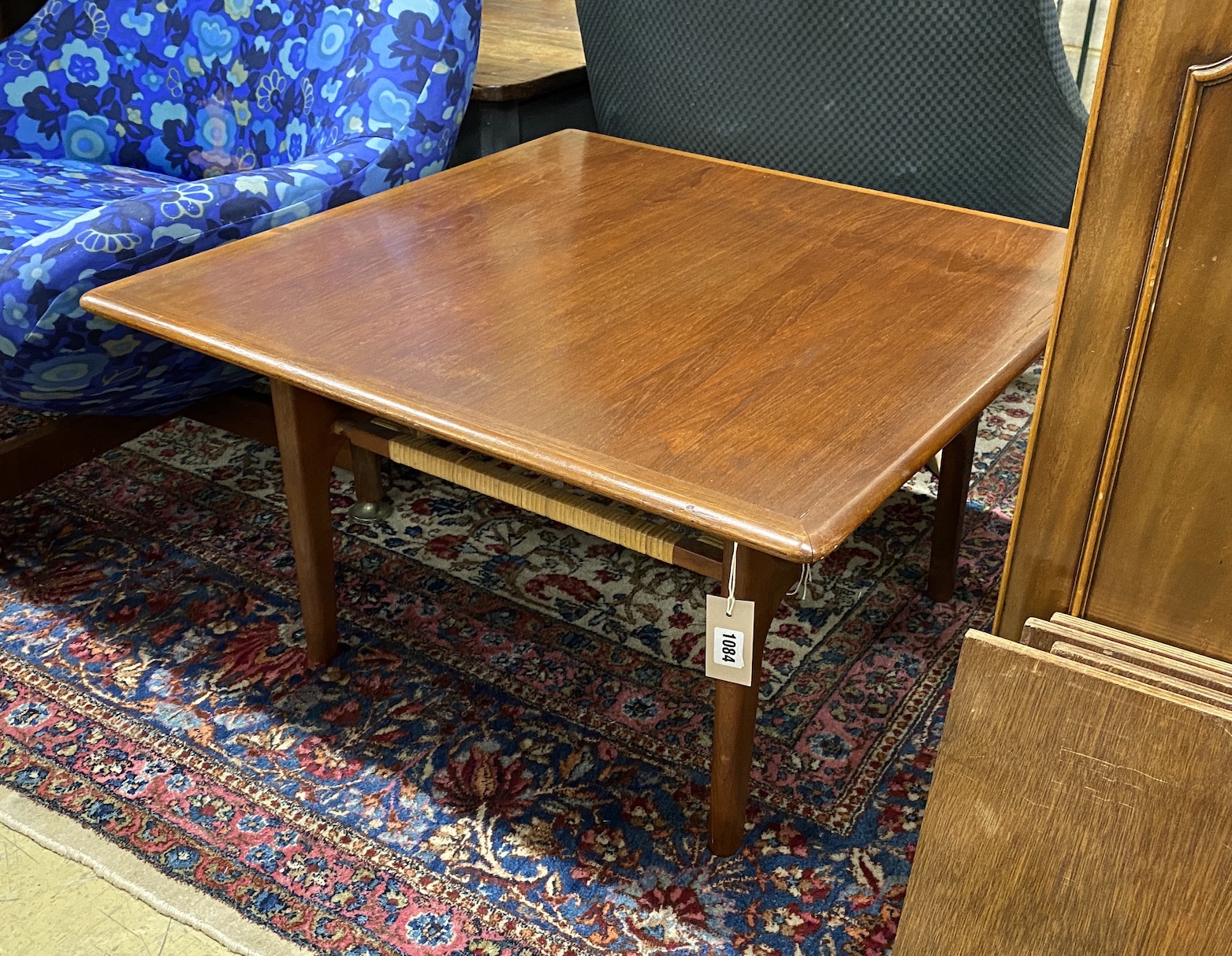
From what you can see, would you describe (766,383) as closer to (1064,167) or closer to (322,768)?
(322,768)

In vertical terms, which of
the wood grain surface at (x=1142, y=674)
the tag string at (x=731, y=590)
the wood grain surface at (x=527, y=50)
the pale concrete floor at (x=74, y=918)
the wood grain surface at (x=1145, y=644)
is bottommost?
the pale concrete floor at (x=74, y=918)

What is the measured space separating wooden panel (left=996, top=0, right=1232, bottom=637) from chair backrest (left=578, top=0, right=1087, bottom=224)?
863 millimetres

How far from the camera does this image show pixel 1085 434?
761 millimetres

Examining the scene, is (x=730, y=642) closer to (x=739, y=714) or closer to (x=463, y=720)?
(x=739, y=714)

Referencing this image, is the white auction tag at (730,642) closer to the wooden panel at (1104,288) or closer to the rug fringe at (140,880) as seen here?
the wooden panel at (1104,288)

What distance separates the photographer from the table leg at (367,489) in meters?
1.76

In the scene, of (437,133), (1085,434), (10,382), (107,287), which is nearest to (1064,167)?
(437,133)

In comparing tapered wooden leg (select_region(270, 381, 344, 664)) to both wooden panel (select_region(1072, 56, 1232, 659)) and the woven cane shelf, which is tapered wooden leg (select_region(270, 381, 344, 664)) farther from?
wooden panel (select_region(1072, 56, 1232, 659))

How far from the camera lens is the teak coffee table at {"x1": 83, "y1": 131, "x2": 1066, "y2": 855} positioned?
0.97m

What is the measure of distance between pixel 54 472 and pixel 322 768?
Result: 0.67 metres

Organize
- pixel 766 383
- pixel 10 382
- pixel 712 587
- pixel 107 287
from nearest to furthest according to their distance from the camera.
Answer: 1. pixel 766 383
2. pixel 107 287
3. pixel 10 382
4. pixel 712 587

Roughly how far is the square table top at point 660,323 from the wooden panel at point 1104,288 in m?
0.14

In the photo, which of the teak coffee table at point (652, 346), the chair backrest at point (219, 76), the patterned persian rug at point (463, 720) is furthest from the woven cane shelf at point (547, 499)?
the chair backrest at point (219, 76)

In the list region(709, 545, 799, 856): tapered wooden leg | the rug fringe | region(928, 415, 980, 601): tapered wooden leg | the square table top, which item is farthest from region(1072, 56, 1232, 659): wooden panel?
the rug fringe
